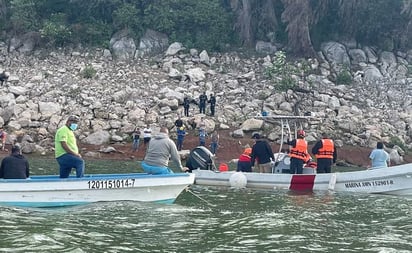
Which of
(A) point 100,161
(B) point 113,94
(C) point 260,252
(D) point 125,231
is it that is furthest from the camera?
(B) point 113,94

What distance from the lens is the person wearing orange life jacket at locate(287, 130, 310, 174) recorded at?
1847cm

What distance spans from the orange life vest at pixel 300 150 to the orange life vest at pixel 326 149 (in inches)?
20.6

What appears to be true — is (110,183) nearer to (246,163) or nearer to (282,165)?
(246,163)

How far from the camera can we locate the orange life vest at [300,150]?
18.4m

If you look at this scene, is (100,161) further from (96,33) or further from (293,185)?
(96,33)

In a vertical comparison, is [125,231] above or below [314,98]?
below

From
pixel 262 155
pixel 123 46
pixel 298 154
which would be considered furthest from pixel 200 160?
pixel 123 46

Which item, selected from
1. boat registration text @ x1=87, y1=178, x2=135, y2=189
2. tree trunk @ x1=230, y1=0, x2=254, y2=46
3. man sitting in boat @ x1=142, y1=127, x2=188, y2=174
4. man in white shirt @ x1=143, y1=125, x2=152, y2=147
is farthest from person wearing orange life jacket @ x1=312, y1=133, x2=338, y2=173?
tree trunk @ x1=230, y1=0, x2=254, y2=46

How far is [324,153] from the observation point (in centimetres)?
1900

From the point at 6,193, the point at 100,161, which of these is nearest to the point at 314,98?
the point at 100,161

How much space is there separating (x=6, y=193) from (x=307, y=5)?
3177cm

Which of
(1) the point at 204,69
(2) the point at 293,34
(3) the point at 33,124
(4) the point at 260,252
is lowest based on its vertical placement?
(4) the point at 260,252

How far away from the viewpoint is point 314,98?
37.6m

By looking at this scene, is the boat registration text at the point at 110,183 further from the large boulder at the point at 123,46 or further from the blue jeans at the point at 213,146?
the large boulder at the point at 123,46
